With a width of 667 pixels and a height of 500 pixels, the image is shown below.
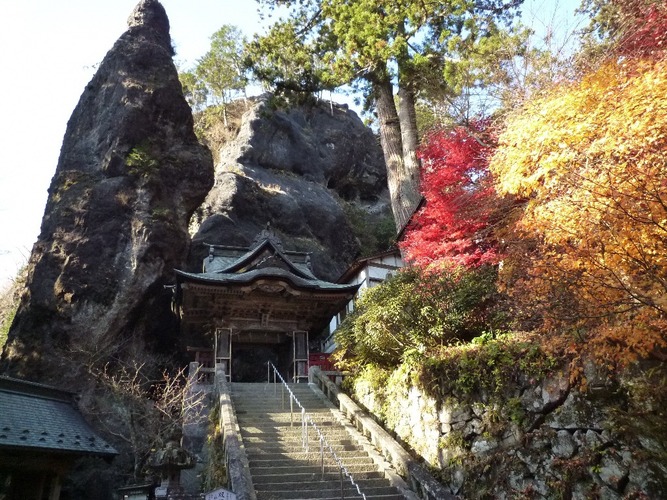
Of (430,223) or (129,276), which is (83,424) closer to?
(129,276)

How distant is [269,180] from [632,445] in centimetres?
2676

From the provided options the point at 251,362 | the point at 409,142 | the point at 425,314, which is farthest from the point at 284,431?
the point at 251,362

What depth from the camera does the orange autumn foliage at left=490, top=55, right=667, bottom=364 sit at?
5277 millimetres

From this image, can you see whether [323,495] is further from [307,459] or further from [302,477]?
[307,459]

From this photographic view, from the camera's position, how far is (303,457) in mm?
8852

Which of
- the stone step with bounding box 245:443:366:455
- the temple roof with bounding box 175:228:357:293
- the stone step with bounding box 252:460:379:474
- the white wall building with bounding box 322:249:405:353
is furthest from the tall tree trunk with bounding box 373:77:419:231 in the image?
the white wall building with bounding box 322:249:405:353

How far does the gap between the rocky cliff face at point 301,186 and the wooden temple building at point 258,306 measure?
22.9 ft

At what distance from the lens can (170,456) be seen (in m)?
Result: 8.34

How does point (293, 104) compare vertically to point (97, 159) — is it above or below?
below

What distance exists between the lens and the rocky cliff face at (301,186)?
2638 cm

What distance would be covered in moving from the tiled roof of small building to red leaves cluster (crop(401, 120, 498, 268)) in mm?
8868

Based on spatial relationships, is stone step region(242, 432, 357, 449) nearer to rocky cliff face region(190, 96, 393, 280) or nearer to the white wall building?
the white wall building

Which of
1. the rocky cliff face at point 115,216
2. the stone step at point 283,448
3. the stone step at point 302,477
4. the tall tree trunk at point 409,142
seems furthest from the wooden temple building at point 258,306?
the stone step at point 302,477

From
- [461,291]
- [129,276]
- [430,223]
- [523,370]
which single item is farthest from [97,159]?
[523,370]
